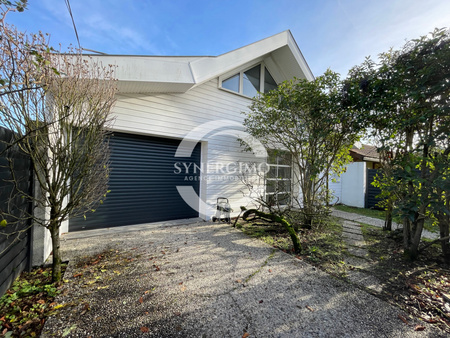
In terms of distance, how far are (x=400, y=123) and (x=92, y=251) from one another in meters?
6.33

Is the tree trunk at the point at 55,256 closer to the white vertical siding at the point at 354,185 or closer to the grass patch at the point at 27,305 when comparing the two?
the grass patch at the point at 27,305

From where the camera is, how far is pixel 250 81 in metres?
7.70

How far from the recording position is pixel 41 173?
2.90m

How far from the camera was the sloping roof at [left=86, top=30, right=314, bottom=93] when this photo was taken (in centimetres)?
414

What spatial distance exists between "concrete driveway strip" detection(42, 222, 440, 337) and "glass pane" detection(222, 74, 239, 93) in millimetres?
5904

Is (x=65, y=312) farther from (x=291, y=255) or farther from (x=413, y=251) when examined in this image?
(x=413, y=251)

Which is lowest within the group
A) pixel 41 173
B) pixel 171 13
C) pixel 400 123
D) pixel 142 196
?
pixel 142 196

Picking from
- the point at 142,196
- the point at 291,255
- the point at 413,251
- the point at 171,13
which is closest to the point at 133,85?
the point at 171,13

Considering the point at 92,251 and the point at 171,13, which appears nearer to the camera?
the point at 92,251

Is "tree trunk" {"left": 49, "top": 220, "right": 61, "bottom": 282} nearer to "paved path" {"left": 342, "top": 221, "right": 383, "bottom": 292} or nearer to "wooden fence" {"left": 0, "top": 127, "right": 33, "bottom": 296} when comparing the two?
"wooden fence" {"left": 0, "top": 127, "right": 33, "bottom": 296}

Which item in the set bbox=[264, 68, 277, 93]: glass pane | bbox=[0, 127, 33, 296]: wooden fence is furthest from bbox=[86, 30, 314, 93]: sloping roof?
bbox=[0, 127, 33, 296]: wooden fence

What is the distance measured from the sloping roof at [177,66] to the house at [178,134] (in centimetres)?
2

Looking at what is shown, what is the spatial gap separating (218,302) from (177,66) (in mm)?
5102

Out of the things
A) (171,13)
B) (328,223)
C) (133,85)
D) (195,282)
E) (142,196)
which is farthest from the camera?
(328,223)
